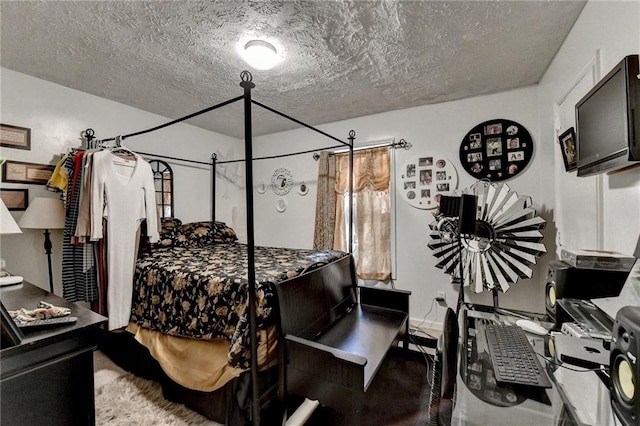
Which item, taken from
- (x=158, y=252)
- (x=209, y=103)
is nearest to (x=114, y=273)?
(x=158, y=252)

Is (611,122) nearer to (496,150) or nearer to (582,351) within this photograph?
(582,351)

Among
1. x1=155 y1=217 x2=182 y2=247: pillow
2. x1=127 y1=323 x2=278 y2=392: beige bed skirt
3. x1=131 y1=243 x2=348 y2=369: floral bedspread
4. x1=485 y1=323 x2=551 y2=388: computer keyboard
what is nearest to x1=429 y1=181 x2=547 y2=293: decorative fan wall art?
x1=485 y1=323 x2=551 y2=388: computer keyboard

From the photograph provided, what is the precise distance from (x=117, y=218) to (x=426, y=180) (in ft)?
10.0

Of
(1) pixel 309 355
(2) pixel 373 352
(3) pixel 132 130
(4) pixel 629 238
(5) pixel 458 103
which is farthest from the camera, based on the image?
(3) pixel 132 130

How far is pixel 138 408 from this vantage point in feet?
5.76

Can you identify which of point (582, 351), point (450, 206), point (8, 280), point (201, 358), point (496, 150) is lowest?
point (201, 358)

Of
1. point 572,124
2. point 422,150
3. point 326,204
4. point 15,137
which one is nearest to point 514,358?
point 572,124

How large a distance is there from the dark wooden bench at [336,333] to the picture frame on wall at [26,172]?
253 cm

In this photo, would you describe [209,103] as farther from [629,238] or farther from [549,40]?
[629,238]

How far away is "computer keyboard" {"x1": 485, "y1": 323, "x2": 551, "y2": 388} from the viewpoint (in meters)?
0.91

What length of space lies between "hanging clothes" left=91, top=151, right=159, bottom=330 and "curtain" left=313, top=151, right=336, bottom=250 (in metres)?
1.97

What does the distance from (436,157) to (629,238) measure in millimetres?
1948

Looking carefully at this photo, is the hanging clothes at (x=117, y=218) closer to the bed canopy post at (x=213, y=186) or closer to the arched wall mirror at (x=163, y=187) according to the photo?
the arched wall mirror at (x=163, y=187)

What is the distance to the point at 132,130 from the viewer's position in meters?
3.05
